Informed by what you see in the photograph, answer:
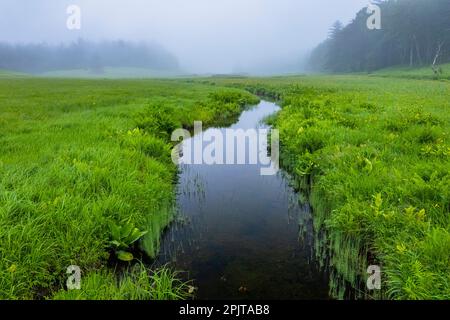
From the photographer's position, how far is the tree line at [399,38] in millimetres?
75688

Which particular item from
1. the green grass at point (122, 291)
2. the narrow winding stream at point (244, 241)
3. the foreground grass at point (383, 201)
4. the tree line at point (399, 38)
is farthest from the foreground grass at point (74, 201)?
the tree line at point (399, 38)

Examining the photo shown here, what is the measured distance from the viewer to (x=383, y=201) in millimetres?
6105

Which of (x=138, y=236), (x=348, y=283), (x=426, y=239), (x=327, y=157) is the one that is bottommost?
(x=348, y=283)

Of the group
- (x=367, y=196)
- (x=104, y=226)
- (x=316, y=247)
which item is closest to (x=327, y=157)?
(x=367, y=196)

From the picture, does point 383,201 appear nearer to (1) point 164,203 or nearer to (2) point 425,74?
(1) point 164,203

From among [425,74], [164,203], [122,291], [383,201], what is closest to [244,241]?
[164,203]

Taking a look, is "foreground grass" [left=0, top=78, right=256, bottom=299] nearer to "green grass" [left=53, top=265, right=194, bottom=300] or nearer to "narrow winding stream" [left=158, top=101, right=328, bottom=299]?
"green grass" [left=53, top=265, right=194, bottom=300]

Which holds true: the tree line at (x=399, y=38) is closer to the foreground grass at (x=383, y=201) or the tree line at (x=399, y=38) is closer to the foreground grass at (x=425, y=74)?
the foreground grass at (x=425, y=74)

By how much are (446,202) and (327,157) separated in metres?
3.67

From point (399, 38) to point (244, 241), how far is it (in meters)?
93.1

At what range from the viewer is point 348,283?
5215 millimetres

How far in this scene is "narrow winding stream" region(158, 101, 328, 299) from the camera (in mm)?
5195
